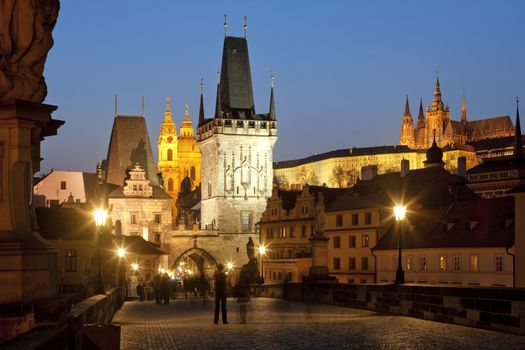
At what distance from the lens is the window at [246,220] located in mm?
104625

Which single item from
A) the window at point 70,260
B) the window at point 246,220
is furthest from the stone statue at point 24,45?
the window at point 246,220

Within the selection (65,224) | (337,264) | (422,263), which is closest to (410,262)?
(422,263)

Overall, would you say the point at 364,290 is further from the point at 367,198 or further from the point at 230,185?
the point at 230,185

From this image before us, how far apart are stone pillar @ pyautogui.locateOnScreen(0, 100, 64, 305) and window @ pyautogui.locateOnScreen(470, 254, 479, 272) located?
4529 centimetres

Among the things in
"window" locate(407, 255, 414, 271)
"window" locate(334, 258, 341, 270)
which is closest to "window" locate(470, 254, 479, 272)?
"window" locate(407, 255, 414, 271)

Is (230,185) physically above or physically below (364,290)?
above

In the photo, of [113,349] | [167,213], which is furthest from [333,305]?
[167,213]

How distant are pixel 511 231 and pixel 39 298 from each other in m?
43.8

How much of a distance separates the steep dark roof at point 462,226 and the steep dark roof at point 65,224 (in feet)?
65.4

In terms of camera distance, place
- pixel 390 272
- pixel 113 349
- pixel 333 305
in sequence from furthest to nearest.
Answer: pixel 390 272 → pixel 333 305 → pixel 113 349

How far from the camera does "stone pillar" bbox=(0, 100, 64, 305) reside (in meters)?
10.6

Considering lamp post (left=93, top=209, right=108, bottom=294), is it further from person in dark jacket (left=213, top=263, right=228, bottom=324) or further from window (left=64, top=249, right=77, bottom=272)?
window (left=64, top=249, right=77, bottom=272)

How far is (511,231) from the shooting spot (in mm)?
51875

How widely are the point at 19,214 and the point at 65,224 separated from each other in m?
41.1
